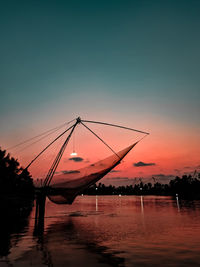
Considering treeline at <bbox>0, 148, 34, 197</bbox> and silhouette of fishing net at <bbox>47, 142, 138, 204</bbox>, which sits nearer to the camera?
silhouette of fishing net at <bbox>47, 142, 138, 204</bbox>

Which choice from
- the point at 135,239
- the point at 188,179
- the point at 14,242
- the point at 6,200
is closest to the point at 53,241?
the point at 14,242

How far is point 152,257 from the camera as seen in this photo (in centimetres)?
1040

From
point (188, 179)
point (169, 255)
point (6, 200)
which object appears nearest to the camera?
point (169, 255)

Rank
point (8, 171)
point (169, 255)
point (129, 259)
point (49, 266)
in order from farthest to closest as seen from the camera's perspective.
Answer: point (8, 171) < point (169, 255) < point (129, 259) < point (49, 266)

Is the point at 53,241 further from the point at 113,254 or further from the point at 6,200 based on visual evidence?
the point at 6,200

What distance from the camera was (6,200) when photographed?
21.9 m

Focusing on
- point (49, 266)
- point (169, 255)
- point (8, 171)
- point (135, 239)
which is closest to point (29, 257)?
point (49, 266)

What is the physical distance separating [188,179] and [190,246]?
17049cm

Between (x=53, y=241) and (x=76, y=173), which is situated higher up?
(x=76, y=173)

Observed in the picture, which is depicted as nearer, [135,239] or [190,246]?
[190,246]

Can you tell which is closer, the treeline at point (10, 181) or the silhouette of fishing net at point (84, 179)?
the silhouette of fishing net at point (84, 179)

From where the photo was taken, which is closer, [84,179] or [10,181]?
[84,179]

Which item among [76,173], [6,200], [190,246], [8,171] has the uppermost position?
[8,171]

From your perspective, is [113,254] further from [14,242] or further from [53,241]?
[14,242]
